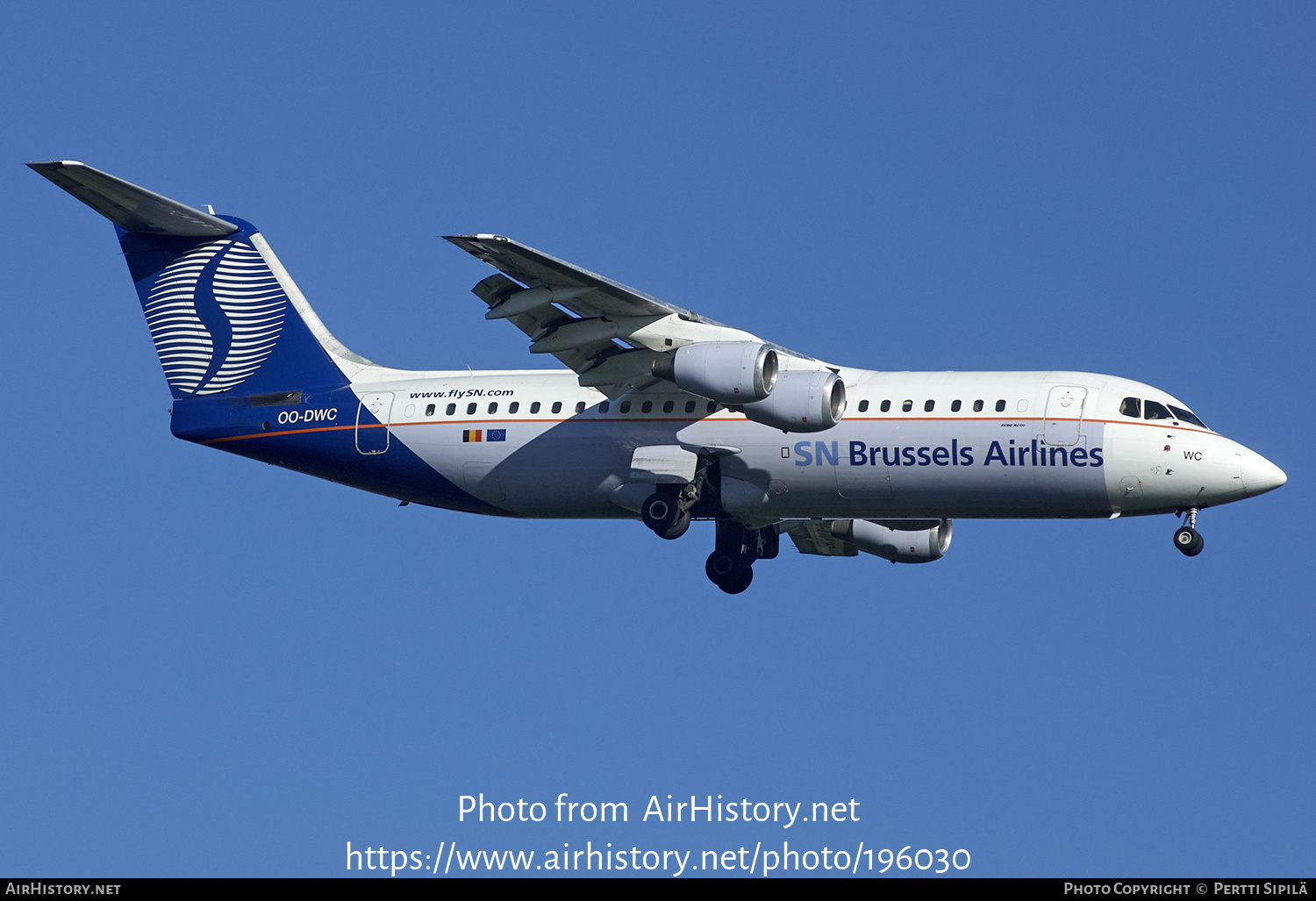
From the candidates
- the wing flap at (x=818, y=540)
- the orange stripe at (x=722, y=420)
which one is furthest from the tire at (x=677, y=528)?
the wing flap at (x=818, y=540)

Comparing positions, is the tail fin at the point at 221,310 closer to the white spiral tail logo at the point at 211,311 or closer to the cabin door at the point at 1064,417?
the white spiral tail logo at the point at 211,311

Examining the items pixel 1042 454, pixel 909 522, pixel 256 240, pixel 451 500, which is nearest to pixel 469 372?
pixel 451 500

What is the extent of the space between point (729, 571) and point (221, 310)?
25.0 feet

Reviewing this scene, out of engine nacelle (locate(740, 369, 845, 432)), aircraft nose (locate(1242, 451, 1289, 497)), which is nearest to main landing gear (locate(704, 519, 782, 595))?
engine nacelle (locate(740, 369, 845, 432))

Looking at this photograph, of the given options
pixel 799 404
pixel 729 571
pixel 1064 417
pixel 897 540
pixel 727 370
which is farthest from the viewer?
pixel 897 540

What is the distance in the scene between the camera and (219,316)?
978 inches

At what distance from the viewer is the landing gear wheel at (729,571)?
24391 millimetres

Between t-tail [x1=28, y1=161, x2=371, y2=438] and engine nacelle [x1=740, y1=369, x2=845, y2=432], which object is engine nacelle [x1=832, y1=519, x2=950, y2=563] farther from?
t-tail [x1=28, y1=161, x2=371, y2=438]

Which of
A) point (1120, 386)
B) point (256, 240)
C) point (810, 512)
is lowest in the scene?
point (810, 512)

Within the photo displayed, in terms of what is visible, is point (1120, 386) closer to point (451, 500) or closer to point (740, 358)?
point (740, 358)

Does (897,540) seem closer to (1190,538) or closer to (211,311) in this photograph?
(1190,538)

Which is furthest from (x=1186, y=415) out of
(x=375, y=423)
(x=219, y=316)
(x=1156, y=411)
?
(x=219, y=316)

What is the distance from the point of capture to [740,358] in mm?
20469
